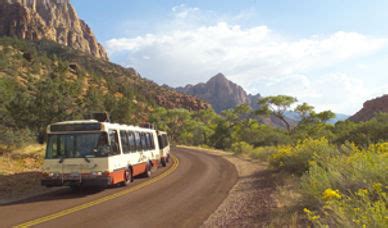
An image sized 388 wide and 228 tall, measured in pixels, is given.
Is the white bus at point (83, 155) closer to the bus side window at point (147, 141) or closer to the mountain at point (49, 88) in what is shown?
the bus side window at point (147, 141)

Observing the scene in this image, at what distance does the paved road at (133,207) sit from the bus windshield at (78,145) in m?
1.56

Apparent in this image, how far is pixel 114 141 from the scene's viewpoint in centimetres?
1411

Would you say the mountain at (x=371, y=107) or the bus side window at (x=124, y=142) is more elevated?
the mountain at (x=371, y=107)

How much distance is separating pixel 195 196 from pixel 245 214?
11.8 ft

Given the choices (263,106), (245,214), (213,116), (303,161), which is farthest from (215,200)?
(213,116)

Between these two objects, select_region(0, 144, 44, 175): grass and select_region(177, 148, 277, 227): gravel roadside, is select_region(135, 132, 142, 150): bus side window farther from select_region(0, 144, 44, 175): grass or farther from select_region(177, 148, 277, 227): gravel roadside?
select_region(0, 144, 44, 175): grass

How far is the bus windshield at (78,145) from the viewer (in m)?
13.1

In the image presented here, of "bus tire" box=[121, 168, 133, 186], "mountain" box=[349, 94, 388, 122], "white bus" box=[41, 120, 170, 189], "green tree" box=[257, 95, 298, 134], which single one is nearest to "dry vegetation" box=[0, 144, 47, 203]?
"white bus" box=[41, 120, 170, 189]

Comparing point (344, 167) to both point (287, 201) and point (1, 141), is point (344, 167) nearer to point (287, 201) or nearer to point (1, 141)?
point (287, 201)

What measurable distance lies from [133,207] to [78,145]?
412 cm

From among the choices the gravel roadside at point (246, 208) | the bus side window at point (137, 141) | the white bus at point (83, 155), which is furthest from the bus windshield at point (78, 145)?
the gravel roadside at point (246, 208)

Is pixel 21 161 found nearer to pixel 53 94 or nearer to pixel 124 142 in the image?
pixel 53 94

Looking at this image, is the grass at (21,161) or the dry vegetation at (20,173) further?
the grass at (21,161)

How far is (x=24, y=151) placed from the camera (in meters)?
24.7
